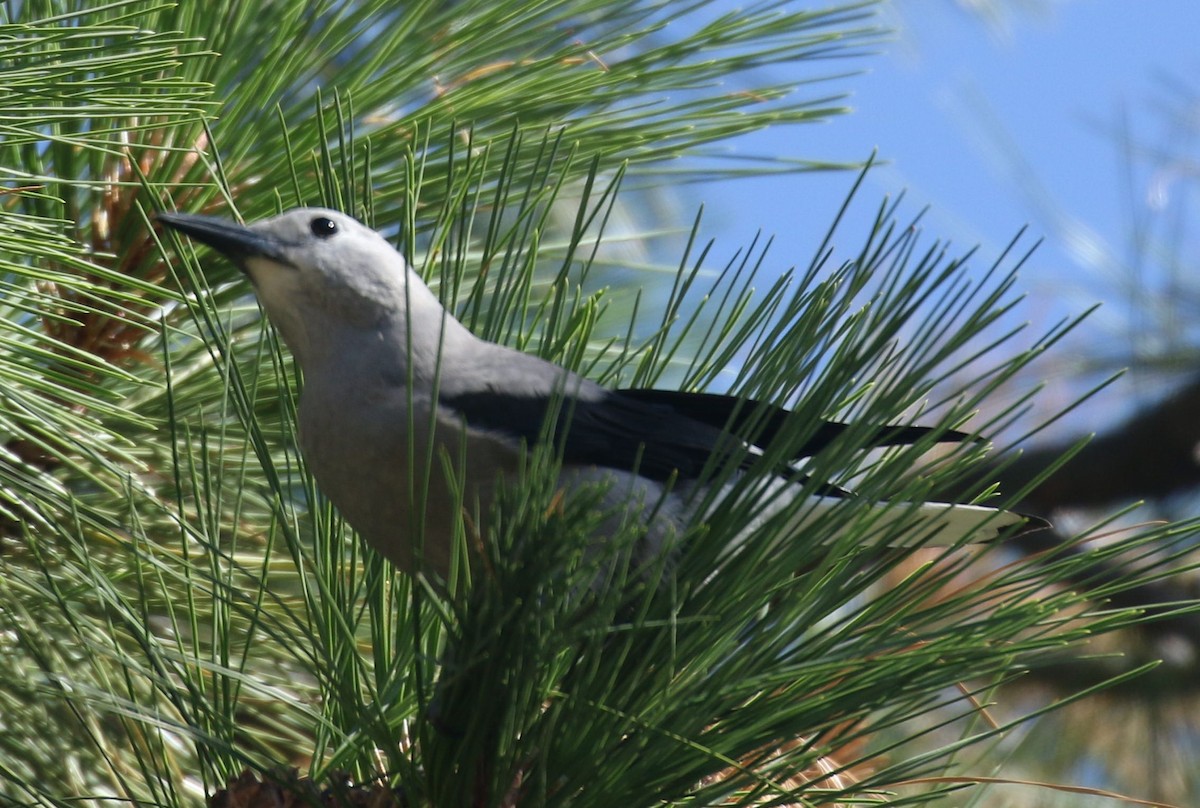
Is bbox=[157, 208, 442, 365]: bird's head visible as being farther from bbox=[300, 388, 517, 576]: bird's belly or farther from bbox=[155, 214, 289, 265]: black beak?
bbox=[300, 388, 517, 576]: bird's belly

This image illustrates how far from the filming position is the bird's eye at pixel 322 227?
1194mm

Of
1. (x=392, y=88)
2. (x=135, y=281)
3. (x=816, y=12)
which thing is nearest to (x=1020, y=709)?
(x=816, y=12)

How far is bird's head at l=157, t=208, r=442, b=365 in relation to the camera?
1.19 m

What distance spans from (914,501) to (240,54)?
0.78 metres

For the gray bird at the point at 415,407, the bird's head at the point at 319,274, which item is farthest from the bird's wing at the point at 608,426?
the bird's head at the point at 319,274

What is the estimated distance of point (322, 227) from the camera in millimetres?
1200

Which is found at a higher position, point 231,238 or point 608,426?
point 231,238

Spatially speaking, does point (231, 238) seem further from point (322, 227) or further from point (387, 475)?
point (387, 475)

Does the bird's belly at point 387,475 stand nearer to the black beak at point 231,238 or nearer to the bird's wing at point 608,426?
the bird's wing at point 608,426

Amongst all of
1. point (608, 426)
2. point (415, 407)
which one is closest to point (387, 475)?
point (415, 407)

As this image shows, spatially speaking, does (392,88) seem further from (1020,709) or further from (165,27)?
(1020,709)

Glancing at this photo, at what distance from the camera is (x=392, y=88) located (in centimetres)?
134

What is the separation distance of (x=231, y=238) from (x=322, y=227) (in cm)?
8

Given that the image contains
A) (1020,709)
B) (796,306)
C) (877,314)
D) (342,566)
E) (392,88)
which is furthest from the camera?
(1020,709)
